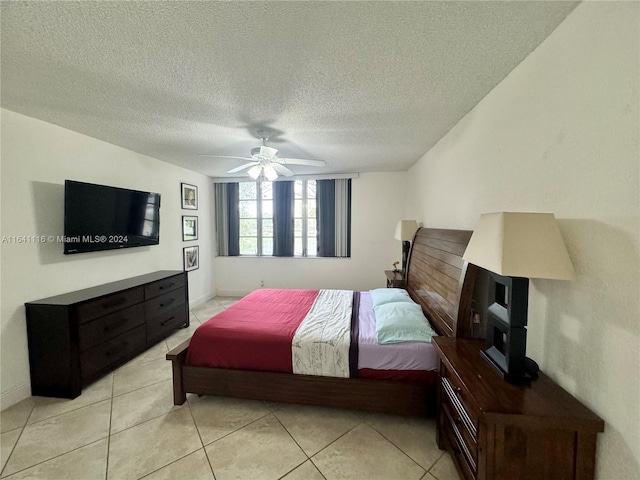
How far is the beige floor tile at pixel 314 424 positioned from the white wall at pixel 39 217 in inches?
94.4

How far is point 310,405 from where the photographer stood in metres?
2.12

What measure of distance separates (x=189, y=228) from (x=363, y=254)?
3302mm

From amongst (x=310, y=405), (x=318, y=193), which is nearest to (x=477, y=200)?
(x=310, y=405)

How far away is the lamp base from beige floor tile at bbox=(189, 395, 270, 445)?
1.74 m

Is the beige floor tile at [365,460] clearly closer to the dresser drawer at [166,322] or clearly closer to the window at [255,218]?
the dresser drawer at [166,322]

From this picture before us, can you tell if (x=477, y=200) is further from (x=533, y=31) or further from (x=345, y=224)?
(x=345, y=224)

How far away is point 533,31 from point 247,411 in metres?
3.12

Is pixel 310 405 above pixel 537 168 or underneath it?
underneath

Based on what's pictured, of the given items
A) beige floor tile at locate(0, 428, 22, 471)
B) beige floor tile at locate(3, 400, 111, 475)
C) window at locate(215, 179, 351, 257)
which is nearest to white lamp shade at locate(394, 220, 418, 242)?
window at locate(215, 179, 351, 257)

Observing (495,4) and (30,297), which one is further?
(30,297)

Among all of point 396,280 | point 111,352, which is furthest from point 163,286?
point 396,280

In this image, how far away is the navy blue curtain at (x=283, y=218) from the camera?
5043mm

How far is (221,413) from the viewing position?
81.9 inches

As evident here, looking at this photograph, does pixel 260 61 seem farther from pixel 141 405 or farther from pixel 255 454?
pixel 141 405
